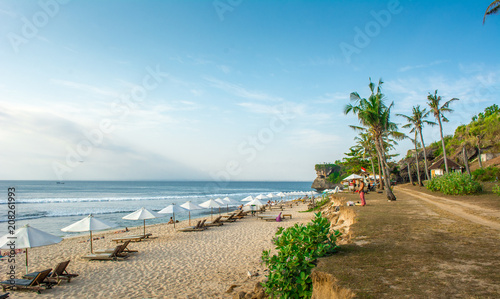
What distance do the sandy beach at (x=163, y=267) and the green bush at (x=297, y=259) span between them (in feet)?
7.92

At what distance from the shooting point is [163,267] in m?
10.1

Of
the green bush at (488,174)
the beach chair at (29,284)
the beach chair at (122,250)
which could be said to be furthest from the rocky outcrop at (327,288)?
the green bush at (488,174)

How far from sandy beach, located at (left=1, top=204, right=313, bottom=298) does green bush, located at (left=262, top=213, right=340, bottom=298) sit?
7.92 feet

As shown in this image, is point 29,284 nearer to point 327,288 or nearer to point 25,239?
point 25,239

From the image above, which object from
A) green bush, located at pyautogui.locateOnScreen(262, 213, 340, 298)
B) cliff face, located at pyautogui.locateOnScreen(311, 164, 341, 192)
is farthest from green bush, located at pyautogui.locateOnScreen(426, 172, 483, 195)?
cliff face, located at pyautogui.locateOnScreen(311, 164, 341, 192)

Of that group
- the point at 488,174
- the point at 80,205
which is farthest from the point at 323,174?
the point at 80,205

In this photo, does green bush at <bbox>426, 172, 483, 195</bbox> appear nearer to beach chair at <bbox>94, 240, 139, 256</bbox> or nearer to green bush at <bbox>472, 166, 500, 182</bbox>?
green bush at <bbox>472, 166, 500, 182</bbox>

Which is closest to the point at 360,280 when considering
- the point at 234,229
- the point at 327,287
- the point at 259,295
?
the point at 327,287

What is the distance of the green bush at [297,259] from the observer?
515cm

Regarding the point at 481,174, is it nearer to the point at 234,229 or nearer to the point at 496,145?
the point at 496,145

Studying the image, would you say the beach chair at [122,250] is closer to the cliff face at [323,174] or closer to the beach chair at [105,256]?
the beach chair at [105,256]

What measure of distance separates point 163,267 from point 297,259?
6672 millimetres

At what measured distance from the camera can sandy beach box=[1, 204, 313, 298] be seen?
7809 mm

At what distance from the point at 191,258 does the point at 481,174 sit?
27467 mm
